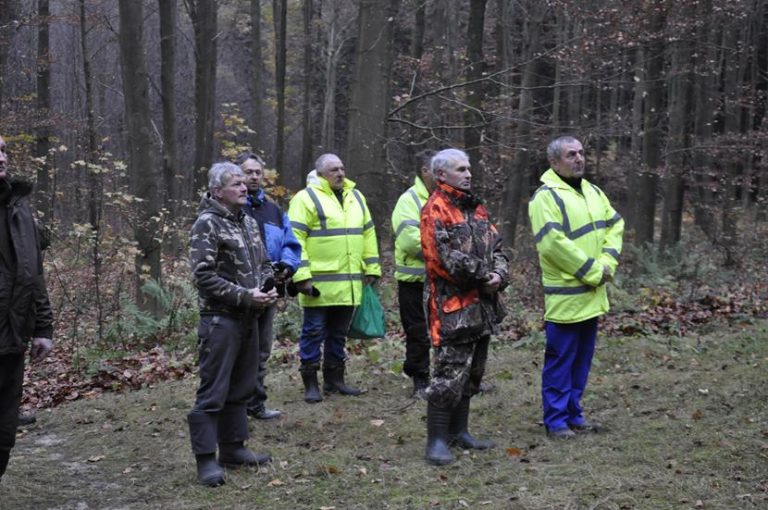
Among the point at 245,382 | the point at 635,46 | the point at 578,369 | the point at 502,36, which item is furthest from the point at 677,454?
the point at 502,36

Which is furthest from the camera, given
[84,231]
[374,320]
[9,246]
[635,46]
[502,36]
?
[502,36]

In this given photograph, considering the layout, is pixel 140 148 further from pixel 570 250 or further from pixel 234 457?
pixel 570 250

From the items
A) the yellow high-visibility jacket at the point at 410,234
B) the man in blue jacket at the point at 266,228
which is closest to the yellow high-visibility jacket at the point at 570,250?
the yellow high-visibility jacket at the point at 410,234

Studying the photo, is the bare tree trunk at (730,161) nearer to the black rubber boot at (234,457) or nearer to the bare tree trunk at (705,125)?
the bare tree trunk at (705,125)

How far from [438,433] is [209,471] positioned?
1.57 m

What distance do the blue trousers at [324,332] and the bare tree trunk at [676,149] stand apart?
11.8 metres

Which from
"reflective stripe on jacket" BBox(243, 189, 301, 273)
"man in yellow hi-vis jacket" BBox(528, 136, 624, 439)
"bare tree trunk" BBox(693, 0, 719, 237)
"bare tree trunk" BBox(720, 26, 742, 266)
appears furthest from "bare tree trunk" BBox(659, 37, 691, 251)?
"reflective stripe on jacket" BBox(243, 189, 301, 273)

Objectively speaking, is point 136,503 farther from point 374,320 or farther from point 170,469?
point 374,320

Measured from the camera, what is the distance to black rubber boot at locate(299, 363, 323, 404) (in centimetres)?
789

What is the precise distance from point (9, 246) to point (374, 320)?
3.89 metres

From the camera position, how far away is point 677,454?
5.80 metres

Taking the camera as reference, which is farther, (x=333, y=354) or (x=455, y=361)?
(x=333, y=354)

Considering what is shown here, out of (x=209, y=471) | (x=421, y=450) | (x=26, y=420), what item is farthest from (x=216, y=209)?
(x=26, y=420)

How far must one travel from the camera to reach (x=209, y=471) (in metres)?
5.64
